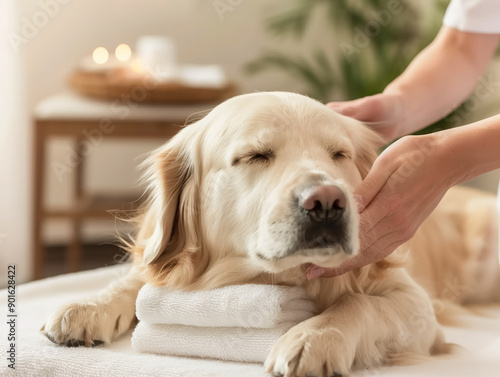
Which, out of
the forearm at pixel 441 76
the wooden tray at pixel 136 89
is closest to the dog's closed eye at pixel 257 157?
the forearm at pixel 441 76

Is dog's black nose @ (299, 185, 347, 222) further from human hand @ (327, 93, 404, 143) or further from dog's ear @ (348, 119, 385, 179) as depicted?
human hand @ (327, 93, 404, 143)

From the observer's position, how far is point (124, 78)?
131 inches

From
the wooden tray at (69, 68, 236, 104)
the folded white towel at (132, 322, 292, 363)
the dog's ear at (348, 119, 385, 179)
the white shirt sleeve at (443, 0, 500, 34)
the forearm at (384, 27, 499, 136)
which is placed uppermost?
the wooden tray at (69, 68, 236, 104)

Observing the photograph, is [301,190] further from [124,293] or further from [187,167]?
[124,293]

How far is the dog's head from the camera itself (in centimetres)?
103

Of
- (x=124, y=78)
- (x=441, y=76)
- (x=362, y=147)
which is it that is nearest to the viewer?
(x=362, y=147)

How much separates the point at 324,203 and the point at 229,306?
26cm

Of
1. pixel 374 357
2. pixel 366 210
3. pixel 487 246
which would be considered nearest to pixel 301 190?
pixel 366 210

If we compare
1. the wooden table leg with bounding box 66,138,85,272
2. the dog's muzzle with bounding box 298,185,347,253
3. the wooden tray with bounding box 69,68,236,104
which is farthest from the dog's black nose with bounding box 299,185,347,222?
the wooden table leg with bounding box 66,138,85,272

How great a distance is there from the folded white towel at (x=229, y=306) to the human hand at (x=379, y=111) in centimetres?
54

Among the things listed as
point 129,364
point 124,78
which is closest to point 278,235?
point 129,364

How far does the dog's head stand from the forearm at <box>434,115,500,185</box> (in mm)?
181

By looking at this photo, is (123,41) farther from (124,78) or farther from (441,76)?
(441,76)

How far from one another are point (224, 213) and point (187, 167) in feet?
0.60
